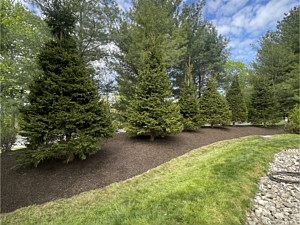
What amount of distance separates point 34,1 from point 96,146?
6875 mm

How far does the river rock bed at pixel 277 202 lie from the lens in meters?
2.34

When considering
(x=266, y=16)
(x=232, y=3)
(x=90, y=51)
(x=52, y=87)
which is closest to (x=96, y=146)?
(x=52, y=87)

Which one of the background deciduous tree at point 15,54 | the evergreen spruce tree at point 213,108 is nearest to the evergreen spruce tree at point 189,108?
the evergreen spruce tree at point 213,108

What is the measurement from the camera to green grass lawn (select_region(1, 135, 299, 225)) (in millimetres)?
2432

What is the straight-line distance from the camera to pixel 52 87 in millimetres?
4453

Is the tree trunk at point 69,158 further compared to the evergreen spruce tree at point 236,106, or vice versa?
the evergreen spruce tree at point 236,106

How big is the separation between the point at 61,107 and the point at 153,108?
312cm

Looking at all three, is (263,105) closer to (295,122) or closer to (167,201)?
(295,122)

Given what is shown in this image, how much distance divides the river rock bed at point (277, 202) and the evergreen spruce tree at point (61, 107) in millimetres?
Answer: 3513

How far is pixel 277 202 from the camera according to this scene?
2736 mm

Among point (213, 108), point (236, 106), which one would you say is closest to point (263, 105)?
point (236, 106)

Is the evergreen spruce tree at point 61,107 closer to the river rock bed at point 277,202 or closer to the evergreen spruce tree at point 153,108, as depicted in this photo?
the evergreen spruce tree at point 153,108

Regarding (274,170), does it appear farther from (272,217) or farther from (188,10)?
(188,10)

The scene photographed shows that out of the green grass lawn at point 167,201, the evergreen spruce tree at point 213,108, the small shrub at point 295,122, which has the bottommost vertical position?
the green grass lawn at point 167,201
